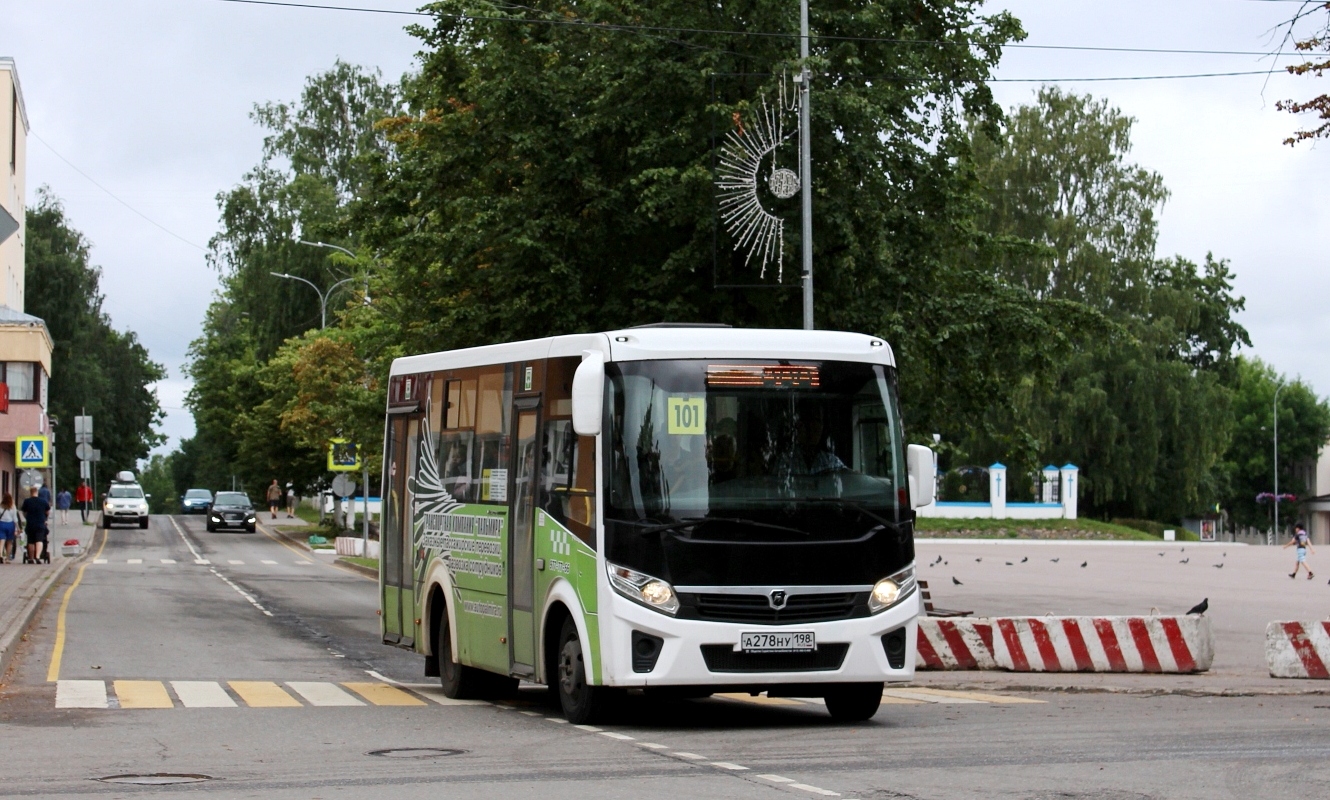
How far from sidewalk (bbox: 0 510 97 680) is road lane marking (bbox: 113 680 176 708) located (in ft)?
5.08

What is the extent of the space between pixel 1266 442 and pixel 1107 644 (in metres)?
115

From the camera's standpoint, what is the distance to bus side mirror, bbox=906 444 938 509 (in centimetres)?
1302

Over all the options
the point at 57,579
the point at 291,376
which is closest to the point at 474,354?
the point at 57,579

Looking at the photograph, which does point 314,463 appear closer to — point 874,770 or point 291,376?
point 291,376

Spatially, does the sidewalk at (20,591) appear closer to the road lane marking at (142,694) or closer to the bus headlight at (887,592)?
the road lane marking at (142,694)

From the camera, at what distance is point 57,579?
121 feet

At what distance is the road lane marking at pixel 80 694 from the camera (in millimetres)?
14688

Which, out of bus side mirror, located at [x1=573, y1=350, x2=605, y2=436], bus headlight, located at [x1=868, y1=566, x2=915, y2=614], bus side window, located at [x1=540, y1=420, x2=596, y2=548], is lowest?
bus headlight, located at [x1=868, y1=566, x2=915, y2=614]

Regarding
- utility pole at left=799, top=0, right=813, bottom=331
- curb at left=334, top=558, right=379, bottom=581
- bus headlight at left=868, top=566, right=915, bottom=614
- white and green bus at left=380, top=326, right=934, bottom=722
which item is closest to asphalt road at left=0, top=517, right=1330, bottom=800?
white and green bus at left=380, top=326, right=934, bottom=722

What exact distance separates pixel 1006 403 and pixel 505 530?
48.9 ft

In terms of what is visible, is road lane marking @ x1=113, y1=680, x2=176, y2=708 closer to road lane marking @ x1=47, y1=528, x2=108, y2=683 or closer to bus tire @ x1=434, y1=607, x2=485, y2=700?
road lane marking @ x1=47, y1=528, x2=108, y2=683

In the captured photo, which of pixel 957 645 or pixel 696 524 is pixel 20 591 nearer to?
pixel 957 645

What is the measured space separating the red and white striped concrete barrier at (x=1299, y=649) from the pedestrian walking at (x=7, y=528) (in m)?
34.0

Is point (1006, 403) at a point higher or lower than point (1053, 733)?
higher
